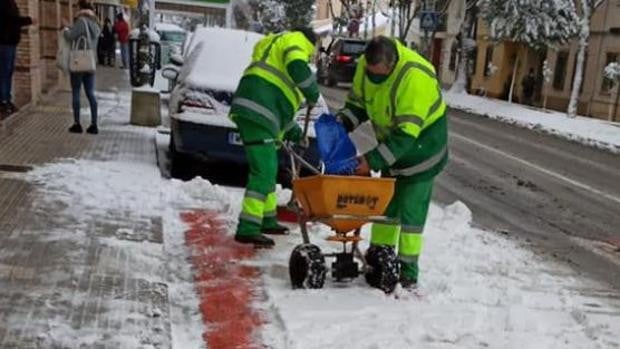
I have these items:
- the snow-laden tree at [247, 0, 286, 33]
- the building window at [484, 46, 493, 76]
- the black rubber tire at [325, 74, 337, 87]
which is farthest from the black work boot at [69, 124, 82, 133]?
the snow-laden tree at [247, 0, 286, 33]

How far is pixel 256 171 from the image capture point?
636 cm

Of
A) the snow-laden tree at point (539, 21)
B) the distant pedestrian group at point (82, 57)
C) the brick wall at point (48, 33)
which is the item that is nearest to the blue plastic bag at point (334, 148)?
the distant pedestrian group at point (82, 57)

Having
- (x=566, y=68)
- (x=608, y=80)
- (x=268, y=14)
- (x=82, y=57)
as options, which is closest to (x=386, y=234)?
(x=82, y=57)

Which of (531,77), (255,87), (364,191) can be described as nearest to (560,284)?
(364,191)

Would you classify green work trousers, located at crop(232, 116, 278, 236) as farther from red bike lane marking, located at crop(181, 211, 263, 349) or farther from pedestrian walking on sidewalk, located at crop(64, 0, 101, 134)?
pedestrian walking on sidewalk, located at crop(64, 0, 101, 134)

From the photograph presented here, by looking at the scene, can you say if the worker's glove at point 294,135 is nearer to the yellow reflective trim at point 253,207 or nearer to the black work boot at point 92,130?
the yellow reflective trim at point 253,207

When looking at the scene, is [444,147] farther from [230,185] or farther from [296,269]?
[230,185]

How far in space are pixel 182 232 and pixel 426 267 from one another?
205cm

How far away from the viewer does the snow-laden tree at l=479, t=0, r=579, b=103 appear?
2698 cm

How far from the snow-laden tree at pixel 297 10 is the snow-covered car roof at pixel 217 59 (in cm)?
5481

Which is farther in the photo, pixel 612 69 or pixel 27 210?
pixel 612 69

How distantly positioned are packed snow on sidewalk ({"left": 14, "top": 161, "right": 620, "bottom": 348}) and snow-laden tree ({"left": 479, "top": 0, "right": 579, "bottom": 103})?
20.9m

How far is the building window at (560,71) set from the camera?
32.0 meters

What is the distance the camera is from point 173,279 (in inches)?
217
